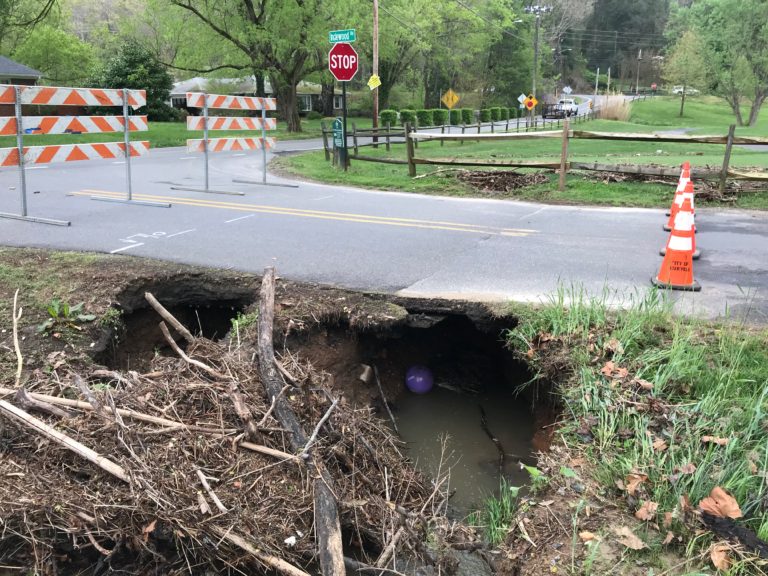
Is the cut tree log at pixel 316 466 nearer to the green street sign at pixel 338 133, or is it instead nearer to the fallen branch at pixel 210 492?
the fallen branch at pixel 210 492

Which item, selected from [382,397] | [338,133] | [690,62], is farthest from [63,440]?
[690,62]

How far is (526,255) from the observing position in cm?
740

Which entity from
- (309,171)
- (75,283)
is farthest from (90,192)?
(75,283)

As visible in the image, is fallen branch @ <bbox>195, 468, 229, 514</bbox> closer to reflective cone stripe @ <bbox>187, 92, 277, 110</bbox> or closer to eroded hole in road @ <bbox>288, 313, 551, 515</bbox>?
eroded hole in road @ <bbox>288, 313, 551, 515</bbox>

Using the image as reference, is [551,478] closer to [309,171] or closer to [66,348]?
[66,348]

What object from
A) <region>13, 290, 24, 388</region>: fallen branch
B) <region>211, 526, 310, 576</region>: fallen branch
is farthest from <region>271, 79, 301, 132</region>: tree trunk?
<region>211, 526, 310, 576</region>: fallen branch

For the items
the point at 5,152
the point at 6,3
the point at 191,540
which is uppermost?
the point at 6,3

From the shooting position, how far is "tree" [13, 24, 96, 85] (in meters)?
39.7

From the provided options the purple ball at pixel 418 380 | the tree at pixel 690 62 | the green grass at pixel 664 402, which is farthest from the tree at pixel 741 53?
the green grass at pixel 664 402

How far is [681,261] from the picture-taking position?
608 centimetres

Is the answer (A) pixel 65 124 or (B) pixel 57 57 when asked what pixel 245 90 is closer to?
(B) pixel 57 57

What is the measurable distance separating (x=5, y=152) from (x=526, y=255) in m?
6.93

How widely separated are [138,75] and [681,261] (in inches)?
1428

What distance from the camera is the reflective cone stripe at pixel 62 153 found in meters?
8.67
